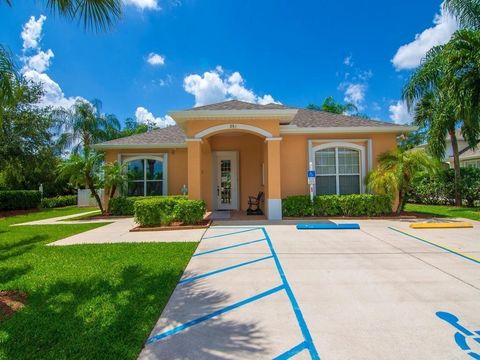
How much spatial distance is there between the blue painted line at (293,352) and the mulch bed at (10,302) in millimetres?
3408

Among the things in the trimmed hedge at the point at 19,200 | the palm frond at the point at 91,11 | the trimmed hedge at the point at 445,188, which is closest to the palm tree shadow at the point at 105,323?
the palm frond at the point at 91,11

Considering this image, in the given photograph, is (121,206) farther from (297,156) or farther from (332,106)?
(332,106)

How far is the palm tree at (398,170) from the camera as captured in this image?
11.0 meters

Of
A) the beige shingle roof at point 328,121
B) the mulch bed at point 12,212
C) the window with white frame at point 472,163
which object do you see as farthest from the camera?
the window with white frame at point 472,163

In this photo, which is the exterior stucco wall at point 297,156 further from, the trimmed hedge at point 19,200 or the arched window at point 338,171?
the trimmed hedge at point 19,200

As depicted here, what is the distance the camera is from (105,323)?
3250 millimetres

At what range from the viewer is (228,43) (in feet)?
50.7

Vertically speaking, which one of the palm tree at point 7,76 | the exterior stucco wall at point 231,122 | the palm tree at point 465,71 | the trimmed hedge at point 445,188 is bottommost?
the trimmed hedge at point 445,188

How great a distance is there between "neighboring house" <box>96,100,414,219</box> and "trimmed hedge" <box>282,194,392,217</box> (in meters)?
0.84

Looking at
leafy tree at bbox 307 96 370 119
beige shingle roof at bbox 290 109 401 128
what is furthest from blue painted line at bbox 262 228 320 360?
leafy tree at bbox 307 96 370 119

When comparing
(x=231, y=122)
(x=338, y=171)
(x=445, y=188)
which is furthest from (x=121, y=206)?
(x=445, y=188)

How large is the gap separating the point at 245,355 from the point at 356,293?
85.7 inches

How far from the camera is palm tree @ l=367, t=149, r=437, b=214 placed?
11022mm

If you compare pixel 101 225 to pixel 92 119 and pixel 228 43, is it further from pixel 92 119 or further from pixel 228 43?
pixel 92 119
